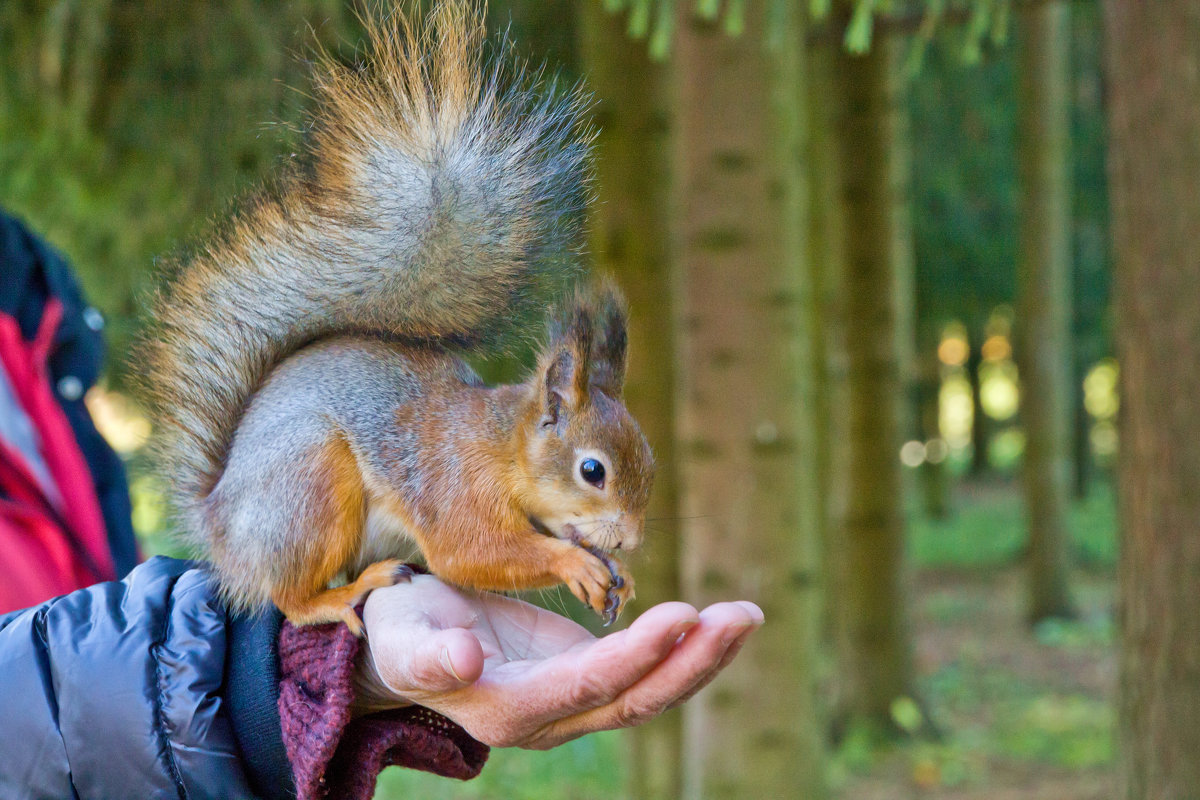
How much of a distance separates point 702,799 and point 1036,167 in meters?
4.30

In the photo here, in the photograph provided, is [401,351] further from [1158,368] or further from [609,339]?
[1158,368]

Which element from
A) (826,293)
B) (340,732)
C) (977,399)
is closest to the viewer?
(340,732)

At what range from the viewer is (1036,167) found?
5.54 meters

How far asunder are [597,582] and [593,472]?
0.14m

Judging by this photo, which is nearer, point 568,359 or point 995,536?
point 568,359

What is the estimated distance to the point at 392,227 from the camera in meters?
1.08

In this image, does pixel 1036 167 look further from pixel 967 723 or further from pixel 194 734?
pixel 194 734

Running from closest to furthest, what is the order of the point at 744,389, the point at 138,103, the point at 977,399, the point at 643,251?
1. the point at 744,389
2. the point at 138,103
3. the point at 643,251
4. the point at 977,399

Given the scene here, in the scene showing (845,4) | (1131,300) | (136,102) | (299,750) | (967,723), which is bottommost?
(967,723)

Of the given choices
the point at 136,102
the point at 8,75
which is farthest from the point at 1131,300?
the point at 8,75

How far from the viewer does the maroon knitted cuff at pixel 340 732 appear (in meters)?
0.98

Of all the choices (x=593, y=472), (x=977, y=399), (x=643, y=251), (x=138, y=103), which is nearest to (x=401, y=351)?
(x=593, y=472)

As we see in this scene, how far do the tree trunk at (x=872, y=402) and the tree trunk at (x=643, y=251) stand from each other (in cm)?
117

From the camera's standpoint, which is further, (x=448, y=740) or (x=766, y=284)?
(x=766, y=284)
